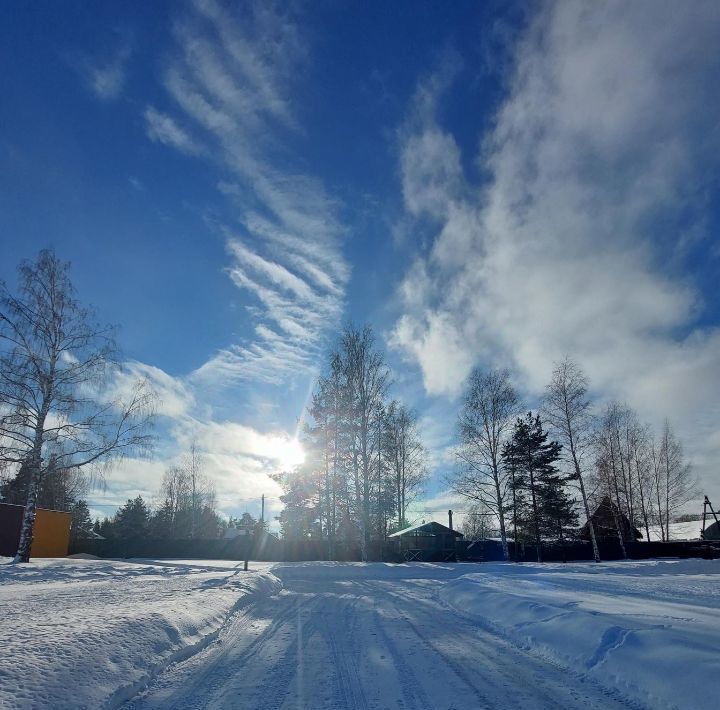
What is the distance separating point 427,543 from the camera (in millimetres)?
35094

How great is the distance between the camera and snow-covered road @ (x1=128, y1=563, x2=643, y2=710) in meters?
4.03

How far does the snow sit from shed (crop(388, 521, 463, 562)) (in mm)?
25997

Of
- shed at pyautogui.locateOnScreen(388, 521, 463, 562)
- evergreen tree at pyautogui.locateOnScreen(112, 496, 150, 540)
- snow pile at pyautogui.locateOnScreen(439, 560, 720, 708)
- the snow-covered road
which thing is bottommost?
the snow-covered road

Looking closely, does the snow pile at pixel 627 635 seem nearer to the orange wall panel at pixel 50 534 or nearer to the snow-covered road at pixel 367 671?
the snow-covered road at pixel 367 671

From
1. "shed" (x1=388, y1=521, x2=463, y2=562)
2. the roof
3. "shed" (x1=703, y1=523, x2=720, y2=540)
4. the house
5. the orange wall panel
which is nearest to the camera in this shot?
the orange wall panel

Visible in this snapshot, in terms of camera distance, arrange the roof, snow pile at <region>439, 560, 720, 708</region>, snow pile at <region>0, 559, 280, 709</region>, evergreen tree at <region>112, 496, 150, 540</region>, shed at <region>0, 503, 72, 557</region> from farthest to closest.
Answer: evergreen tree at <region>112, 496, 150, 540</region>
the roof
shed at <region>0, 503, 72, 557</region>
snow pile at <region>439, 560, 720, 708</region>
snow pile at <region>0, 559, 280, 709</region>

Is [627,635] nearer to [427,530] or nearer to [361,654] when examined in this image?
[361,654]

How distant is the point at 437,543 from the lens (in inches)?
1382

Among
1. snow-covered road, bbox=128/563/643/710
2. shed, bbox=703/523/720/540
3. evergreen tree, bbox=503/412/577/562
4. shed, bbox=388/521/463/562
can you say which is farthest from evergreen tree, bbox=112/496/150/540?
shed, bbox=703/523/720/540

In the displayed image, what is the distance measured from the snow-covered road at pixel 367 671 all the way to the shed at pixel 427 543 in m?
27.0

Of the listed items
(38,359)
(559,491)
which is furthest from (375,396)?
(38,359)

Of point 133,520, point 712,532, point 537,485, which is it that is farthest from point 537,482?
point 133,520

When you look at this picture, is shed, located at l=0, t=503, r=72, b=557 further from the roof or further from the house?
the house

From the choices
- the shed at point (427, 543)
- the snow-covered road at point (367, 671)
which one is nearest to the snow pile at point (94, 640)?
the snow-covered road at point (367, 671)
